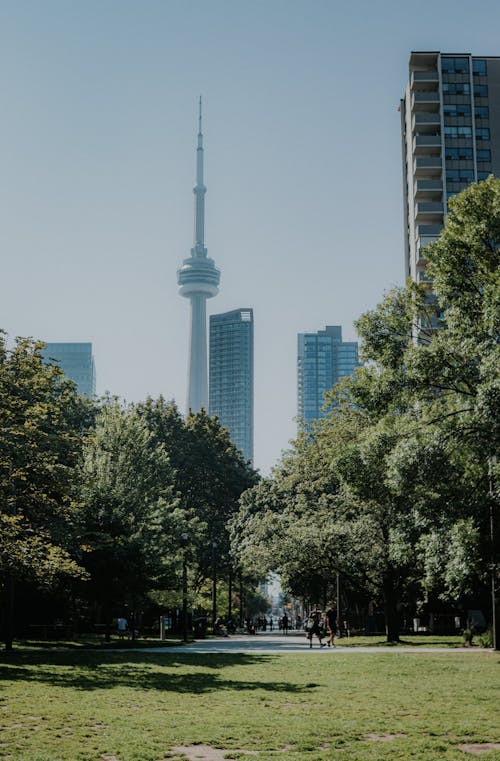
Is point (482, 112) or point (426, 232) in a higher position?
point (482, 112)

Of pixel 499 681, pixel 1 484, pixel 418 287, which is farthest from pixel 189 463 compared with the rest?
pixel 499 681

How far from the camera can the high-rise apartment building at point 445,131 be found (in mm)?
87375

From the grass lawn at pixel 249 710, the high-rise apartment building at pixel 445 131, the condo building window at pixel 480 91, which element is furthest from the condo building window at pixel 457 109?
the grass lawn at pixel 249 710

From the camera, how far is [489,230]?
26547mm

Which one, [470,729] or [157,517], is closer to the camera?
[470,729]

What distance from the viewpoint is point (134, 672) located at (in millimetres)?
20984

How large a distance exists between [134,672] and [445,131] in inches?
3031

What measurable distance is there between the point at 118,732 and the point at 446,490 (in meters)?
15.7

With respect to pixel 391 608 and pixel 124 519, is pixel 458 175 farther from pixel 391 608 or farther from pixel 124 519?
pixel 124 519

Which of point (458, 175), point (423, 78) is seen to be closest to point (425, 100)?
point (423, 78)

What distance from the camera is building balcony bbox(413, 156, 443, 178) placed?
87375mm

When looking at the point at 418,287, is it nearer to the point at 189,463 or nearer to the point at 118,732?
the point at 118,732

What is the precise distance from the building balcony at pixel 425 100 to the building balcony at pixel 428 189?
26.2ft

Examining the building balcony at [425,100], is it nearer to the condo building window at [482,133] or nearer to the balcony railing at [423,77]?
the balcony railing at [423,77]
